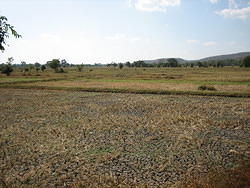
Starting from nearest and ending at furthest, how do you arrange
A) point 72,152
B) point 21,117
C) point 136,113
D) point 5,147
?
1. point 72,152
2. point 5,147
3. point 21,117
4. point 136,113

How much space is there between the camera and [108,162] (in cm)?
717

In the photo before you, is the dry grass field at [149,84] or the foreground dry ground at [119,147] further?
the dry grass field at [149,84]

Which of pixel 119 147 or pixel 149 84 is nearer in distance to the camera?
pixel 119 147

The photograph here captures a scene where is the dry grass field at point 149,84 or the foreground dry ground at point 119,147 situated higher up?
the dry grass field at point 149,84

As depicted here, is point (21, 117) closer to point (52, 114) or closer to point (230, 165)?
point (52, 114)

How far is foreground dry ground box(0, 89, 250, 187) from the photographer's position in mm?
6227

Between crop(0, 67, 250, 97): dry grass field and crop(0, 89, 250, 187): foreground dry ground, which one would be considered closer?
crop(0, 89, 250, 187): foreground dry ground

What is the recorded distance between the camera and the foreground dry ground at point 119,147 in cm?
623

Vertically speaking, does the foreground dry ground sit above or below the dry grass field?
below

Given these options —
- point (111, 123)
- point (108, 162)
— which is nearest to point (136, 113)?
point (111, 123)

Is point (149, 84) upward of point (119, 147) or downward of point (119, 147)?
upward

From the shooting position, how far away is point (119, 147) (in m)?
8.59

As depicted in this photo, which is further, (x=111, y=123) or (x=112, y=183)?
(x=111, y=123)

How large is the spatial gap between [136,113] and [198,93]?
1172cm
